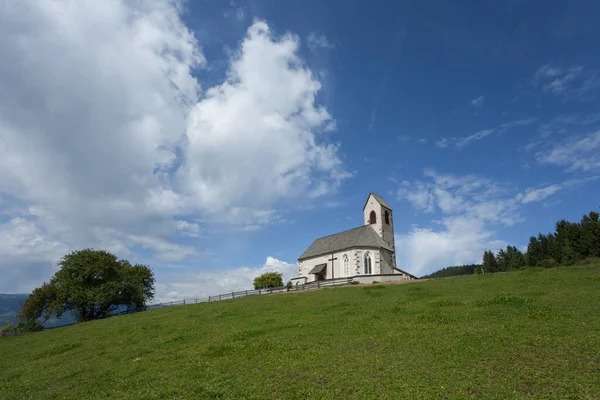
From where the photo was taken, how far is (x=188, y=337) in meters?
20.3

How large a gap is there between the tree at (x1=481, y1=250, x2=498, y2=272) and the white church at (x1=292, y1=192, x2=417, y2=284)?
74227 mm

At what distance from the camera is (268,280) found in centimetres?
7000

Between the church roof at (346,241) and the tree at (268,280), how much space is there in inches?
251

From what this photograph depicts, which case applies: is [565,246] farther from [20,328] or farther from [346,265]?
[20,328]

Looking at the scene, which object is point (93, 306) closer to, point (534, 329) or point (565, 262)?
point (534, 329)

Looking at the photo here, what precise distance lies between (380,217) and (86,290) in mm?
52942

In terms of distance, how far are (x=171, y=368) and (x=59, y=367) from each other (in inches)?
343

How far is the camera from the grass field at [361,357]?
9742mm

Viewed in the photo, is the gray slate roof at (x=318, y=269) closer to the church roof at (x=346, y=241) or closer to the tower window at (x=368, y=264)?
the church roof at (x=346, y=241)

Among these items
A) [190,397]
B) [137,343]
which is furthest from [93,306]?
[190,397]

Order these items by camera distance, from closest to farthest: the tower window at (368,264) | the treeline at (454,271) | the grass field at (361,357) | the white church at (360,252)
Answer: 1. the grass field at (361,357)
2. the tower window at (368,264)
3. the white church at (360,252)
4. the treeline at (454,271)

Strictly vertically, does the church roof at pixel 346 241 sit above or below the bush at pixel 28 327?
above

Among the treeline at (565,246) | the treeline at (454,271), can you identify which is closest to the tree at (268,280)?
the treeline at (565,246)

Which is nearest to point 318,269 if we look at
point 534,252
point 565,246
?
point 565,246
